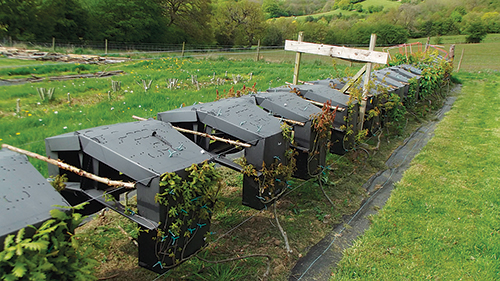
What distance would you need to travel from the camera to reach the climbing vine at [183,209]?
2.83 m

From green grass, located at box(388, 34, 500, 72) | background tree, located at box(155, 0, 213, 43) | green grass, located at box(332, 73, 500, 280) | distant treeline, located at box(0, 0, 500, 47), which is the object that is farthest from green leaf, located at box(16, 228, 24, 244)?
background tree, located at box(155, 0, 213, 43)

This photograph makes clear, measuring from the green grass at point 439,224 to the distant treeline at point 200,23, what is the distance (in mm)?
27391

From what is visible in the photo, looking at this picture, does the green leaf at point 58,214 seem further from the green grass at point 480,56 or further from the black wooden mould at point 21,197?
the green grass at point 480,56

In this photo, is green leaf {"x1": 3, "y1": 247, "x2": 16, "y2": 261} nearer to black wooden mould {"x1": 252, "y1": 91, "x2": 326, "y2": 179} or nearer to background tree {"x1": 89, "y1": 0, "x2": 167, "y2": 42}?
black wooden mould {"x1": 252, "y1": 91, "x2": 326, "y2": 179}

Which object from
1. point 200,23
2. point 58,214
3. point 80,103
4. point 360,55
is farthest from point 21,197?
point 200,23

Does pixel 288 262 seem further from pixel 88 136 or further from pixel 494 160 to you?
pixel 494 160

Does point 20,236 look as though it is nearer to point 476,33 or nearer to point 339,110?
point 339,110

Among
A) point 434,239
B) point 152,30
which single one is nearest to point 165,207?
point 434,239

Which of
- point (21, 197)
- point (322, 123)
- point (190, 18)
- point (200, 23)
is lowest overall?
point (21, 197)

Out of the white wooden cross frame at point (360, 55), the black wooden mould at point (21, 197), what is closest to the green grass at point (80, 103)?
the black wooden mould at point (21, 197)

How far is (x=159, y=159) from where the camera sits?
118 inches

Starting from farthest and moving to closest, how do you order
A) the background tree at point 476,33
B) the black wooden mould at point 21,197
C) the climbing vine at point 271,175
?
the background tree at point 476,33, the climbing vine at point 271,175, the black wooden mould at point 21,197

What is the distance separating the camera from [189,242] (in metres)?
3.24

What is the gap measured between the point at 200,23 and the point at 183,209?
44625 mm
